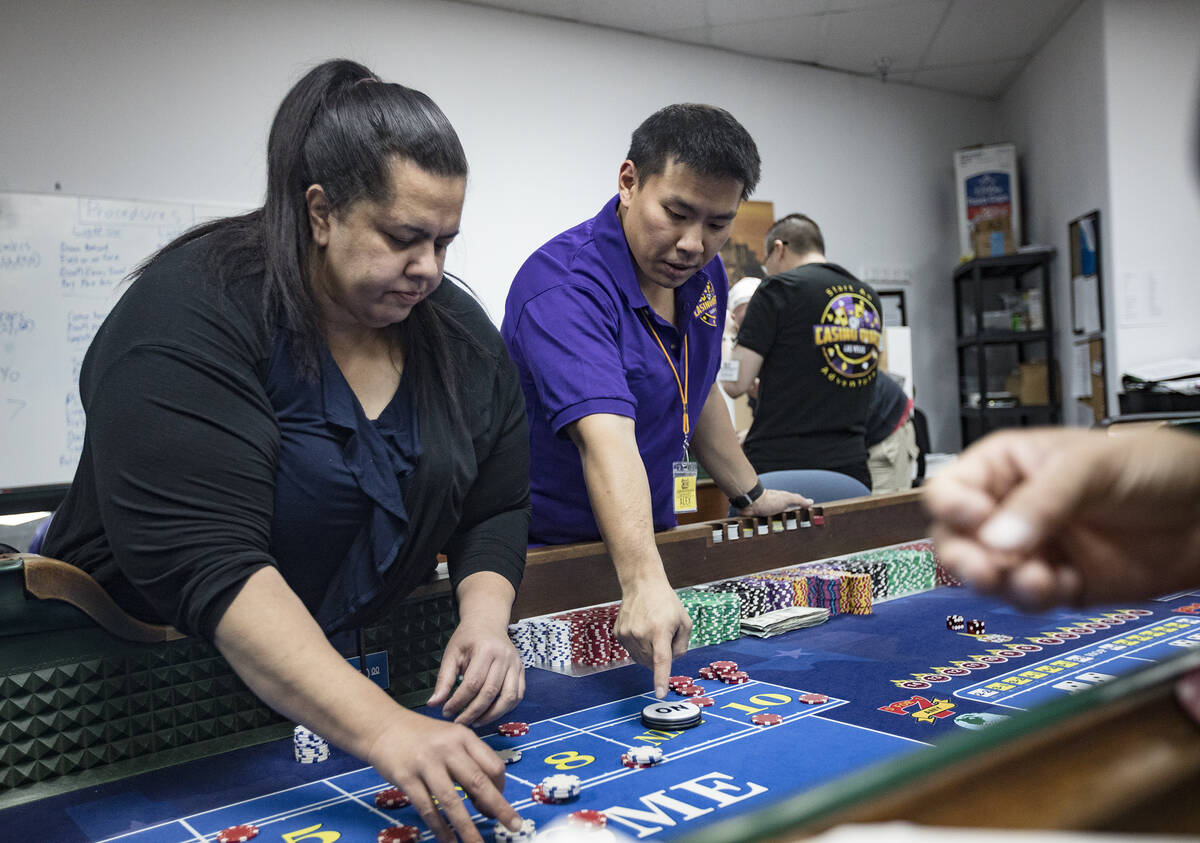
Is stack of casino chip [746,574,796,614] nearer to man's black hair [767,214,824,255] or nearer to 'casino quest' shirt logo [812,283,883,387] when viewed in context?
'casino quest' shirt logo [812,283,883,387]

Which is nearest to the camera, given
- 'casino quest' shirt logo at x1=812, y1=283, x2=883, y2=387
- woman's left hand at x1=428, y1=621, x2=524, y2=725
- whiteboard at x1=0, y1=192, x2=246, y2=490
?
woman's left hand at x1=428, y1=621, x2=524, y2=725

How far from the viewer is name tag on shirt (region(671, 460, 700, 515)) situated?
218 centimetres

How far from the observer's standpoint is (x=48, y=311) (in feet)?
13.6

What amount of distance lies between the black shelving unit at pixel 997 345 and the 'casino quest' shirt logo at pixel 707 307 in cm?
475

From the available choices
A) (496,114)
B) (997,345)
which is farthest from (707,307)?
(997,345)

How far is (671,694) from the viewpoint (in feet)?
4.71

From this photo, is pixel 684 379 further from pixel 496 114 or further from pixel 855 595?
pixel 496 114

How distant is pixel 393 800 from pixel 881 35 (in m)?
6.08

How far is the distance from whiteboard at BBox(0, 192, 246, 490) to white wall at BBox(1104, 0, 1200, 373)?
518 cm

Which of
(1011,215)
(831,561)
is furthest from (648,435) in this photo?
(1011,215)

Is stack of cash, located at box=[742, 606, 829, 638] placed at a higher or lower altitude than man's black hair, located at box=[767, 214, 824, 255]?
lower

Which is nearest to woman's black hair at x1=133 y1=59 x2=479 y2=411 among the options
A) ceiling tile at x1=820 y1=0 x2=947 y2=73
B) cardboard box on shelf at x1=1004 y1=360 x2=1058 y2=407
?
ceiling tile at x1=820 y1=0 x2=947 y2=73

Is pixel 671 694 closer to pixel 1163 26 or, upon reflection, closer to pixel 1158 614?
pixel 1158 614

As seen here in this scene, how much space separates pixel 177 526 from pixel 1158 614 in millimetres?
1697
